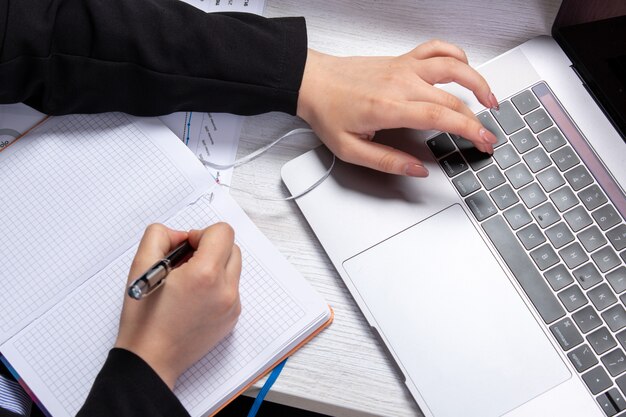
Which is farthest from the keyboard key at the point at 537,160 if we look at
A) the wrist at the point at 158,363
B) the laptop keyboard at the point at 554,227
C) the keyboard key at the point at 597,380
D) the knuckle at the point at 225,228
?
the wrist at the point at 158,363

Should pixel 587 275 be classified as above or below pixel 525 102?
below

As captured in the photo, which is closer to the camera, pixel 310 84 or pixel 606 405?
pixel 606 405

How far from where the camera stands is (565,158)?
701mm

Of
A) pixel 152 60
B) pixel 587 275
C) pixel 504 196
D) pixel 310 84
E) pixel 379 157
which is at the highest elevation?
pixel 152 60

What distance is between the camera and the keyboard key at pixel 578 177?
2.27 ft

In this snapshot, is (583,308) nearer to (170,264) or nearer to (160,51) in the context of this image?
(170,264)

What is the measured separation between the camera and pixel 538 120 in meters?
0.71

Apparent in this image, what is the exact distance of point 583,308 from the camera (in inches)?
25.7

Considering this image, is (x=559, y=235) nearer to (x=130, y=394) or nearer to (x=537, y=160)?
(x=537, y=160)

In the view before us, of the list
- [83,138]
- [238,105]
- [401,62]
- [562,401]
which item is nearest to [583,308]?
[562,401]

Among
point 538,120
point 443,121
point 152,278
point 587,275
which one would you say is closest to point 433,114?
point 443,121

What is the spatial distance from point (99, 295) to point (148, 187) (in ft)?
0.42

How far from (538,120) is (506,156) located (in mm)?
53

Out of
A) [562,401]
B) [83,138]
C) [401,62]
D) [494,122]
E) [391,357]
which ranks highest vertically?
[83,138]
